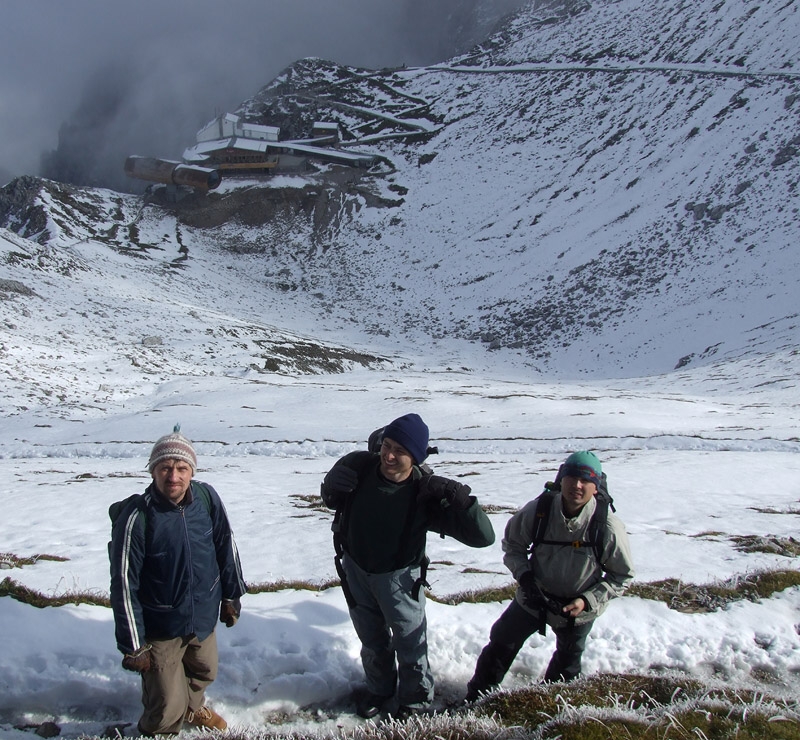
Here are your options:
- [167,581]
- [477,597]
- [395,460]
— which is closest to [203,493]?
[167,581]

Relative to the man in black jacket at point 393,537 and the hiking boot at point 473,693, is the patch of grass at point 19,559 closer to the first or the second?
the man in black jacket at point 393,537

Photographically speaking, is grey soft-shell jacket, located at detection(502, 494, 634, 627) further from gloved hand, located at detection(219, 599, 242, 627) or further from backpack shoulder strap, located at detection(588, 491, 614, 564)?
gloved hand, located at detection(219, 599, 242, 627)

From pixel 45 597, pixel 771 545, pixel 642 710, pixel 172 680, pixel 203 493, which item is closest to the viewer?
pixel 642 710

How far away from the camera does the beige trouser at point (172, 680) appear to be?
14.4 ft

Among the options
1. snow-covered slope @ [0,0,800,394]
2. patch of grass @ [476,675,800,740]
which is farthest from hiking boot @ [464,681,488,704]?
snow-covered slope @ [0,0,800,394]

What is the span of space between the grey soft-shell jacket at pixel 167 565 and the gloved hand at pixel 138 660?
0.05 m

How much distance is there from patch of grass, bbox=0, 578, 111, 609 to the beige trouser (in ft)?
6.97

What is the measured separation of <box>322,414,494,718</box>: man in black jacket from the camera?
15.0ft

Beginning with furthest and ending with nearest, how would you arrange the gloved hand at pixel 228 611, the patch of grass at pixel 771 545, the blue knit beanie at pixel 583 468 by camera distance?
the patch of grass at pixel 771 545 → the gloved hand at pixel 228 611 → the blue knit beanie at pixel 583 468

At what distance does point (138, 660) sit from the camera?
4.18 m

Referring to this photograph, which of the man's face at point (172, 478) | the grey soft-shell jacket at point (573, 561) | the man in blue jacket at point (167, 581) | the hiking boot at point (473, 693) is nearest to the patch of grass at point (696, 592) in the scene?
the hiking boot at point (473, 693)

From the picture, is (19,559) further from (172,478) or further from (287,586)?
(172,478)

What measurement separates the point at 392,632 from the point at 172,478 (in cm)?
245

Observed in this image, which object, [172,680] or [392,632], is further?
[392,632]
